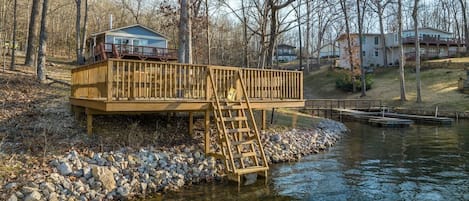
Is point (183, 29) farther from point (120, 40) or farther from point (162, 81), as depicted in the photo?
point (120, 40)

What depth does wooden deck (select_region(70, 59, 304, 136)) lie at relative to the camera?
9.19 metres

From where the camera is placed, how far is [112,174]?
834 centimetres

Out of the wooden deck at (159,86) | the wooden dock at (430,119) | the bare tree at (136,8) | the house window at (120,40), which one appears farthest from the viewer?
the bare tree at (136,8)

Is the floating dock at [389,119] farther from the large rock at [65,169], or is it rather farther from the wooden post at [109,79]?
the large rock at [65,169]

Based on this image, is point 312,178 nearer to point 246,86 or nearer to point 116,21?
point 246,86

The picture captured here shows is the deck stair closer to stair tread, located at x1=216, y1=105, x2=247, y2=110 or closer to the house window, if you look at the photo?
stair tread, located at x1=216, y1=105, x2=247, y2=110

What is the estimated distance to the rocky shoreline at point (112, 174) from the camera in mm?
→ 7375

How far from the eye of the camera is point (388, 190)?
8930mm

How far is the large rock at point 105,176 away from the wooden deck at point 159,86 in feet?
4.76

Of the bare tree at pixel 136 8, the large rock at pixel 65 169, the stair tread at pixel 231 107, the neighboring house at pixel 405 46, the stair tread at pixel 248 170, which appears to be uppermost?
the bare tree at pixel 136 8

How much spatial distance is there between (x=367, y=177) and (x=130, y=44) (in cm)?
2830

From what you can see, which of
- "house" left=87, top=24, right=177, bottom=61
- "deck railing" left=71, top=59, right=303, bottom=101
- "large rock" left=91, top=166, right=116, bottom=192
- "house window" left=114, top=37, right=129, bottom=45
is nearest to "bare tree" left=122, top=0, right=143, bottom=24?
"house" left=87, top=24, right=177, bottom=61

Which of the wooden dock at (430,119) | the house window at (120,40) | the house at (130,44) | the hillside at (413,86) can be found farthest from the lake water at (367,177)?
the house window at (120,40)

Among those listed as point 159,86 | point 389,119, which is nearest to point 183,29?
point 159,86
